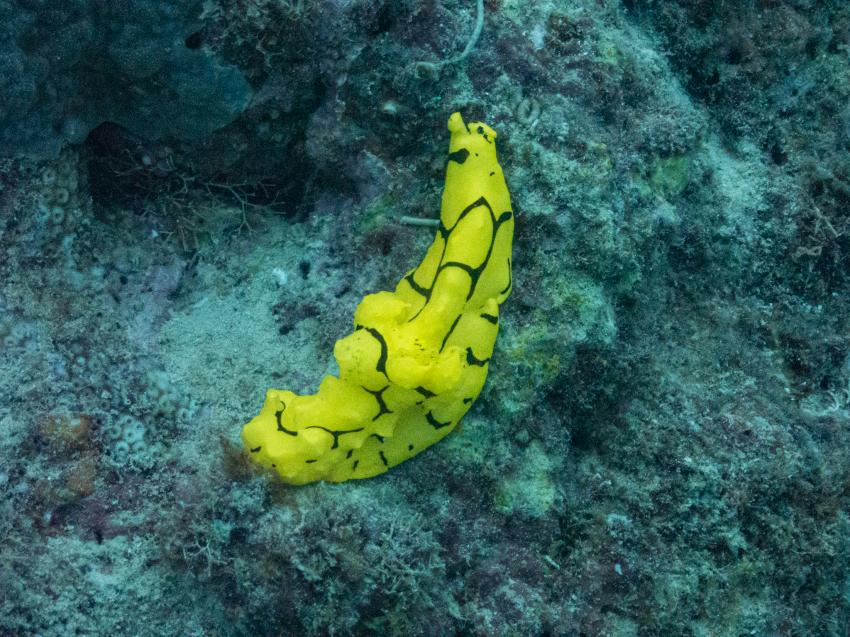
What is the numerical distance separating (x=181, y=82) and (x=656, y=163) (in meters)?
3.61

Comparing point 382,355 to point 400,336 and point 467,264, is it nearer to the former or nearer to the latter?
point 400,336

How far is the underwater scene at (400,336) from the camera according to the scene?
155 inches

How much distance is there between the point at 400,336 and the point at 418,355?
0.60 ft

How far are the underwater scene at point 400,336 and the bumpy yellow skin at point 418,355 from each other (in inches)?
0.9

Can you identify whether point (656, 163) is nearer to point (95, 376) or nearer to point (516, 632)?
point (516, 632)

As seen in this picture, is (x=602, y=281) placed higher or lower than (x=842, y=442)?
higher

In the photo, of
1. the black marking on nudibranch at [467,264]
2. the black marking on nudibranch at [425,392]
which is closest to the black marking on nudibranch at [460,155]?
Result: the black marking on nudibranch at [467,264]

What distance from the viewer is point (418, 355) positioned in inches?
154

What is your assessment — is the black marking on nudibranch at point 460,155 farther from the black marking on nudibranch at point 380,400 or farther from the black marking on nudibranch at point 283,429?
the black marking on nudibranch at point 283,429

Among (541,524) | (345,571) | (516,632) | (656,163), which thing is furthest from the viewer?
(656,163)

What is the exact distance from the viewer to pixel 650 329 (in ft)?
17.1

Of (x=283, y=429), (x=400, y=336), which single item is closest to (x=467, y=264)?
(x=400, y=336)

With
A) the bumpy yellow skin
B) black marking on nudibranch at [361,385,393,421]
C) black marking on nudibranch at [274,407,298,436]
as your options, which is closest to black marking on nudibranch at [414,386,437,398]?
the bumpy yellow skin

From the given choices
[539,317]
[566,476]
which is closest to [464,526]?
[566,476]
